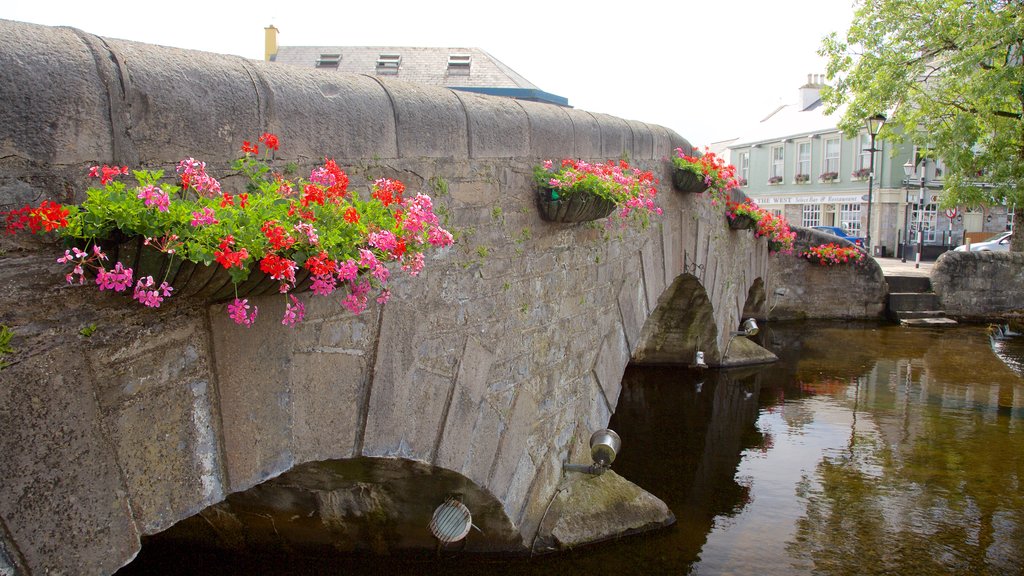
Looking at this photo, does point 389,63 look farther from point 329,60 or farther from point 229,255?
point 229,255

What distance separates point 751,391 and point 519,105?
306 inches

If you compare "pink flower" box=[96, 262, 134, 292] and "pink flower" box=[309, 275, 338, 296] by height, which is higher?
"pink flower" box=[96, 262, 134, 292]

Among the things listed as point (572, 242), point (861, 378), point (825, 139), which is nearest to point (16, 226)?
point (572, 242)

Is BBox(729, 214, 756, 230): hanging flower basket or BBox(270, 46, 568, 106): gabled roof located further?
BBox(270, 46, 568, 106): gabled roof

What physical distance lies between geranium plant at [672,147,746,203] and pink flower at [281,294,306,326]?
534cm

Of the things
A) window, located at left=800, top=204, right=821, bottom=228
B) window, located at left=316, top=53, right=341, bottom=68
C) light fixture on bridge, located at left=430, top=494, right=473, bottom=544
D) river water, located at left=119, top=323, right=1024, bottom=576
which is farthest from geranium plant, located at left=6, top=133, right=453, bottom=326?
window, located at left=800, top=204, right=821, bottom=228

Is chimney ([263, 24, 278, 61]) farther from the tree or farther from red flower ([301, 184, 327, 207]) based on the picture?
red flower ([301, 184, 327, 207])

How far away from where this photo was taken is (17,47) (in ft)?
6.70

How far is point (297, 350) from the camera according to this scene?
9.42ft

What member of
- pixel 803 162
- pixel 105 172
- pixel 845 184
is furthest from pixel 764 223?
pixel 803 162

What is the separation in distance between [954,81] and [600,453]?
1494cm

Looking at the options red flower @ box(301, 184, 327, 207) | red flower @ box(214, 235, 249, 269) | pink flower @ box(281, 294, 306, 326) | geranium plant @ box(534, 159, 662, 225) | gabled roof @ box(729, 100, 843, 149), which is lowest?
pink flower @ box(281, 294, 306, 326)

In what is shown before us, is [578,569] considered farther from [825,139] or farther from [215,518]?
[825,139]

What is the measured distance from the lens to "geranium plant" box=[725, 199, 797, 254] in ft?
35.4
